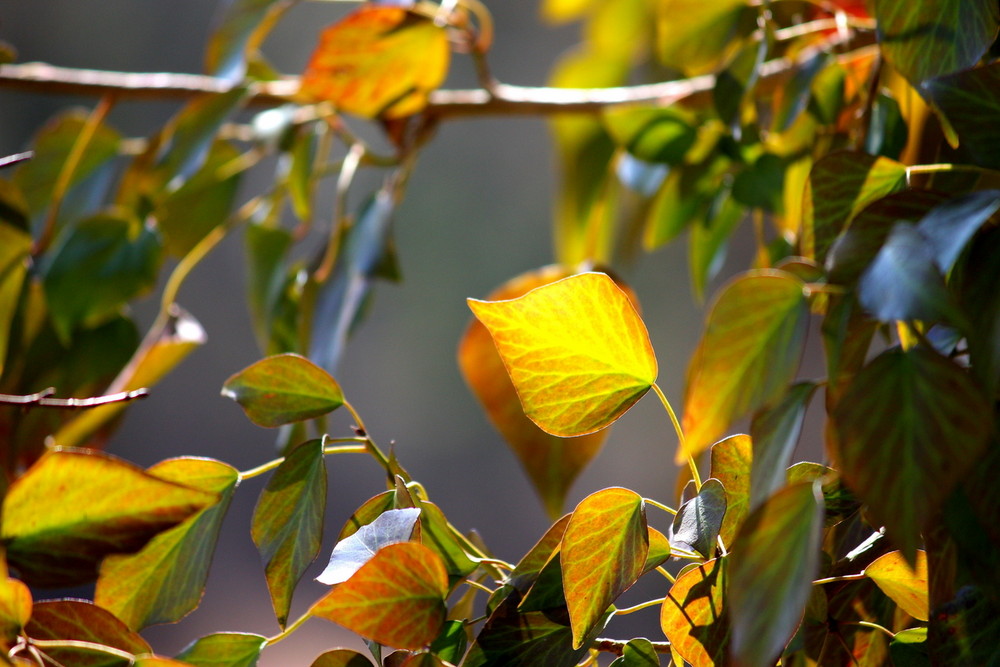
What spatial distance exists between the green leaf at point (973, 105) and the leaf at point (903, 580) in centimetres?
5

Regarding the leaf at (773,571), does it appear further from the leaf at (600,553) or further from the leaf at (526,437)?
the leaf at (526,437)

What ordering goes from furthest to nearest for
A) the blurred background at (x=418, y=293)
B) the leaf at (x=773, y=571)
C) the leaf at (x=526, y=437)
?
the blurred background at (x=418, y=293) → the leaf at (x=526, y=437) → the leaf at (x=773, y=571)

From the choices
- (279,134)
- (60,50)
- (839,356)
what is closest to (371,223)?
(279,134)

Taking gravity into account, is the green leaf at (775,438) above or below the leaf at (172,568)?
above

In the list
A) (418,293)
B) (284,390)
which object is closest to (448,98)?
(284,390)

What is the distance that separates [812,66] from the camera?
0.55 ft

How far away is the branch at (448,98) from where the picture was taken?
0.76 ft

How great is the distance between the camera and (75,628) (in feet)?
0.31

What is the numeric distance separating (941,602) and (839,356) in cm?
3

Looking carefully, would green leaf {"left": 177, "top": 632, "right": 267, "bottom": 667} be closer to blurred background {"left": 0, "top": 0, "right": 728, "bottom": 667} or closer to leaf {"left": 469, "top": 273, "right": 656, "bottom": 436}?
A: leaf {"left": 469, "top": 273, "right": 656, "bottom": 436}

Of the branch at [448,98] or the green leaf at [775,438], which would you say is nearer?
the green leaf at [775,438]

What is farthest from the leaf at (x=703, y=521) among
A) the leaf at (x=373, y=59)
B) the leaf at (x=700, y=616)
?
the leaf at (x=373, y=59)

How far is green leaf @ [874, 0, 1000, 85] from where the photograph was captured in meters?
0.10

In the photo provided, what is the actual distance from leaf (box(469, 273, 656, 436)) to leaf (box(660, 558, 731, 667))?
2 cm
